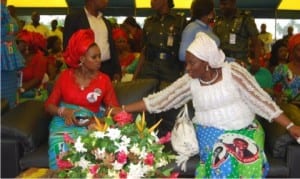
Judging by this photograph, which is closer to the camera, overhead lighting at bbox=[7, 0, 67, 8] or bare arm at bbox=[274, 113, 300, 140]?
bare arm at bbox=[274, 113, 300, 140]

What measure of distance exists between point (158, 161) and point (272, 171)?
1434 millimetres

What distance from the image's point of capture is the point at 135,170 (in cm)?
232

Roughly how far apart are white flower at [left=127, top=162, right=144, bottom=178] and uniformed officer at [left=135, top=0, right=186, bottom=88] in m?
3.02

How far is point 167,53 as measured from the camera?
539cm

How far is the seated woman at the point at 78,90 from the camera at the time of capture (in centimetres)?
368

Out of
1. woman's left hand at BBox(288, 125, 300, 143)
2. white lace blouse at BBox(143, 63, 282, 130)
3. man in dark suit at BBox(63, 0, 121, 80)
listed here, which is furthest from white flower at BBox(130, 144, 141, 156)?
man in dark suit at BBox(63, 0, 121, 80)

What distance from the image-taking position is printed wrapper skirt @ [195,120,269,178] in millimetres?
3199

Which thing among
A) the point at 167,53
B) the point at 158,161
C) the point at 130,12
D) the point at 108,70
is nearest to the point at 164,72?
the point at 167,53

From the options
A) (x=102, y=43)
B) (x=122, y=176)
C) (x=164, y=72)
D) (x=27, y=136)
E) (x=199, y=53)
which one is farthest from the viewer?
(x=164, y=72)

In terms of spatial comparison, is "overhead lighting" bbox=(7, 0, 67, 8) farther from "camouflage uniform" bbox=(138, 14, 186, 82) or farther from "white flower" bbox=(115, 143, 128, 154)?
"white flower" bbox=(115, 143, 128, 154)

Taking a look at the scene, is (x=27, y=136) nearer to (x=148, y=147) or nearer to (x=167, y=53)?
(x=148, y=147)

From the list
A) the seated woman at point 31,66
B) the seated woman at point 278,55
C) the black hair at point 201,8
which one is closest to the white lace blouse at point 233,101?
the black hair at point 201,8

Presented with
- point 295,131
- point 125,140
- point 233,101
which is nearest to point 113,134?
point 125,140

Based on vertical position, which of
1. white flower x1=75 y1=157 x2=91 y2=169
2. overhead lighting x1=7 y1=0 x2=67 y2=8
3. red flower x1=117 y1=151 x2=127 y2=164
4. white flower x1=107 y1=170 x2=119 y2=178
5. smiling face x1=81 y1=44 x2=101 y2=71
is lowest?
white flower x1=107 y1=170 x2=119 y2=178
